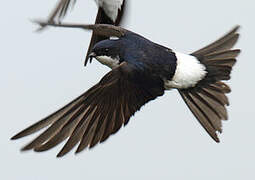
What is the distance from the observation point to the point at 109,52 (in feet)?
20.0

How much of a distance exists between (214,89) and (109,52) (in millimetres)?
766

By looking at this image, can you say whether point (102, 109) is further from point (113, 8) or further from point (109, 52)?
point (113, 8)

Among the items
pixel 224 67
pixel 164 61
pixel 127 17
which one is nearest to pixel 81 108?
pixel 164 61

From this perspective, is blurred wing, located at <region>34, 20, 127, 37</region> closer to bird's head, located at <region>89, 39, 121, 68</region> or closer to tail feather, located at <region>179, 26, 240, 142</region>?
bird's head, located at <region>89, 39, 121, 68</region>

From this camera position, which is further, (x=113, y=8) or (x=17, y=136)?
(x=113, y=8)

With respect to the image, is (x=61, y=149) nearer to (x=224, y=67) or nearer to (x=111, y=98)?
(x=111, y=98)

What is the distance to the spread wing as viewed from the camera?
5402 millimetres

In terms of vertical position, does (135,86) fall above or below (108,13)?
below

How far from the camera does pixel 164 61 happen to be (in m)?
6.10

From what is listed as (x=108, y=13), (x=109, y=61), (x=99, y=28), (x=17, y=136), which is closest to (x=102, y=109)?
(x=109, y=61)

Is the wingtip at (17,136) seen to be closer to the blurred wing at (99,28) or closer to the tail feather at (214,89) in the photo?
the blurred wing at (99,28)

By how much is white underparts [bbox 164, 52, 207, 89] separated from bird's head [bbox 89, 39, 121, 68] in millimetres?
363

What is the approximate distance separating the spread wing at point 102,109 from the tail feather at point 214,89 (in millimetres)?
385

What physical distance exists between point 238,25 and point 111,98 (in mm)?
1203
